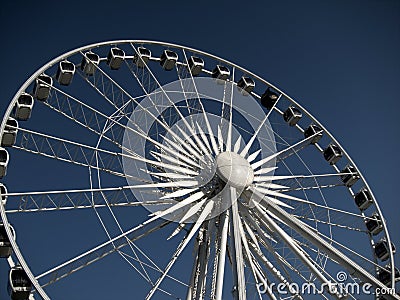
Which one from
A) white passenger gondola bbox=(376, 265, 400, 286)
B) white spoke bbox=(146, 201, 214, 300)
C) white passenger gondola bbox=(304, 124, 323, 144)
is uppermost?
white passenger gondola bbox=(304, 124, 323, 144)

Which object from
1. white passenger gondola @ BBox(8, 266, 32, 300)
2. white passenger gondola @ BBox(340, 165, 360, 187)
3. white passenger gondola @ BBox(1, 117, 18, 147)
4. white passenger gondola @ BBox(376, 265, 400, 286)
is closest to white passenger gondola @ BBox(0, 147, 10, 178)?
white passenger gondola @ BBox(1, 117, 18, 147)

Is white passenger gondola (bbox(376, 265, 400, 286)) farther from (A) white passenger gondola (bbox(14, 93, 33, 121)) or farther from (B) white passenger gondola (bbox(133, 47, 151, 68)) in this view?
(A) white passenger gondola (bbox(14, 93, 33, 121))

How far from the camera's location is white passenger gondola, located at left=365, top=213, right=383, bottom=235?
1025 inches

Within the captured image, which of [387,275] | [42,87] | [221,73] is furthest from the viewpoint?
[221,73]

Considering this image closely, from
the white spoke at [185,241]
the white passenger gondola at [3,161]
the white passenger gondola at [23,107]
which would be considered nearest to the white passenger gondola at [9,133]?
the white passenger gondola at [3,161]

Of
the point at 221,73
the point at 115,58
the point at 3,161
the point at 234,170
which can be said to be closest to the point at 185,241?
the point at 234,170

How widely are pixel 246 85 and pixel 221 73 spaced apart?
124cm

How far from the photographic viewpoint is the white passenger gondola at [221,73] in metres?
26.9

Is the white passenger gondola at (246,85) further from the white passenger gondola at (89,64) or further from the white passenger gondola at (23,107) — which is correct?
the white passenger gondola at (23,107)

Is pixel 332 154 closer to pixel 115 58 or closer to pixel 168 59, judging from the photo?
pixel 168 59

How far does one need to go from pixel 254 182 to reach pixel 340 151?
21.6ft

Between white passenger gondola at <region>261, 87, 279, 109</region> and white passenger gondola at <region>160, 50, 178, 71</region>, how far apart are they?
4.33m

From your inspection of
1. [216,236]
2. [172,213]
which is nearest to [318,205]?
[216,236]

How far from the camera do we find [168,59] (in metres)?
25.7
